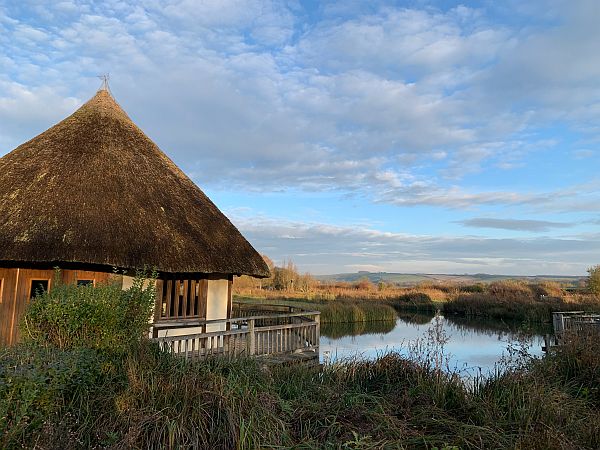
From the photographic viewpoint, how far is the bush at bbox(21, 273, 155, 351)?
630 cm

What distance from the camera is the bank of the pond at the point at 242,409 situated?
4.34 m

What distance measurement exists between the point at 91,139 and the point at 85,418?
32.8ft

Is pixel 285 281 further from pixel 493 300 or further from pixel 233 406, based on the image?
pixel 233 406

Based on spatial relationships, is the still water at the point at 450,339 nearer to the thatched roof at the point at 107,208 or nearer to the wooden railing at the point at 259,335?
the wooden railing at the point at 259,335

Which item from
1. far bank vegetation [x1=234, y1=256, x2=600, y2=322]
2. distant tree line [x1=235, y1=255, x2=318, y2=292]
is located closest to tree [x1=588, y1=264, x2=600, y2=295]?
far bank vegetation [x1=234, y1=256, x2=600, y2=322]

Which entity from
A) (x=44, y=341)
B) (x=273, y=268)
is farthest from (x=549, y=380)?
(x=273, y=268)

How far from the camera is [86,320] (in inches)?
249

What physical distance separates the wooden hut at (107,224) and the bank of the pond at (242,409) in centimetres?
314

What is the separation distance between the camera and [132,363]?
18.7 ft

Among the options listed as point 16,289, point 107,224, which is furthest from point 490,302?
point 16,289

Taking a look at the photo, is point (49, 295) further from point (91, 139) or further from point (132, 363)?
point (91, 139)

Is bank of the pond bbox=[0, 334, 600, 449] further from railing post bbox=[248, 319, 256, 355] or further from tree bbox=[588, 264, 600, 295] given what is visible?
tree bbox=[588, 264, 600, 295]

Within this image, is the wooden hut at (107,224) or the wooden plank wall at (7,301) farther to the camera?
the wooden plank wall at (7,301)

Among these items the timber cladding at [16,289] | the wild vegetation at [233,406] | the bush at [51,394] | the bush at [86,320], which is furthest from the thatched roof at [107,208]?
the bush at [51,394]
